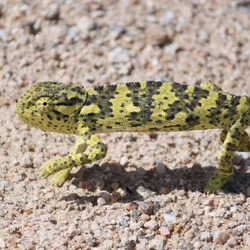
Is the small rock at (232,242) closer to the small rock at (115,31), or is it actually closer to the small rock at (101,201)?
the small rock at (101,201)

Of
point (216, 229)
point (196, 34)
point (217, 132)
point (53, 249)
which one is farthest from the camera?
point (196, 34)

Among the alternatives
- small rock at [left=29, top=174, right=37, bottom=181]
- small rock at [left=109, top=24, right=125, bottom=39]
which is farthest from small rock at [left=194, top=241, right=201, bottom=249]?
small rock at [left=109, top=24, right=125, bottom=39]

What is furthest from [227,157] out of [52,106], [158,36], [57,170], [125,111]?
[158,36]

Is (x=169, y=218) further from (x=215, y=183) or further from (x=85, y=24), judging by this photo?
(x=85, y=24)

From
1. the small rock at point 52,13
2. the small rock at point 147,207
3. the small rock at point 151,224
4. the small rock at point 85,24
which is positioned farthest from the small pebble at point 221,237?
the small rock at point 52,13

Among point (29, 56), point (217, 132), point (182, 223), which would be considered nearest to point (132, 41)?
point (29, 56)

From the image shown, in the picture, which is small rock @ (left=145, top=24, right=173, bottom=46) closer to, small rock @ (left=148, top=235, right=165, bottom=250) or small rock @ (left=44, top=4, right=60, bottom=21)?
small rock @ (left=44, top=4, right=60, bottom=21)

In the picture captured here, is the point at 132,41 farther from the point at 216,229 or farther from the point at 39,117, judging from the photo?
the point at 216,229
